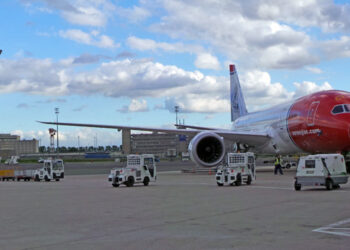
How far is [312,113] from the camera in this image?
2628 cm

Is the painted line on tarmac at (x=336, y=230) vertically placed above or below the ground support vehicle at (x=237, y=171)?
below

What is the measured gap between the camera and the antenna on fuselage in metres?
43.5

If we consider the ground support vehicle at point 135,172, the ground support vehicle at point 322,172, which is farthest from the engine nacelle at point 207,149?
the ground support vehicle at point 322,172

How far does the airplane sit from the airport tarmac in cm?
1014

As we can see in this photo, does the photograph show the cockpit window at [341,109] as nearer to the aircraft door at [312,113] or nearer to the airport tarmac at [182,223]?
the aircraft door at [312,113]

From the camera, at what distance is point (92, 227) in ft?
32.1

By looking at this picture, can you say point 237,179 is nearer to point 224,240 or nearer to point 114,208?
point 114,208

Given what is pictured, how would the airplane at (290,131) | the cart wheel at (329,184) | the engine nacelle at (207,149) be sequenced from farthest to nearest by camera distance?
the engine nacelle at (207,149) < the airplane at (290,131) < the cart wheel at (329,184)

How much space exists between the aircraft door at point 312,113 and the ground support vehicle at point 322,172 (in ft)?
27.4

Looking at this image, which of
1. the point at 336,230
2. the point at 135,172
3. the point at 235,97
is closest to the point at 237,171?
the point at 135,172

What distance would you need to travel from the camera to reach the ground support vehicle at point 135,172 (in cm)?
2278

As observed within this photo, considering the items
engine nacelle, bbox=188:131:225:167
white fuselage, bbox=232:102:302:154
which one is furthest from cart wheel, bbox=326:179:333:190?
engine nacelle, bbox=188:131:225:167

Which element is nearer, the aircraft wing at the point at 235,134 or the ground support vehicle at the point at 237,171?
the ground support vehicle at the point at 237,171

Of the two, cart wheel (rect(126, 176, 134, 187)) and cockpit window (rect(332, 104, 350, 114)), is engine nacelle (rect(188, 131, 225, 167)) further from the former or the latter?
cart wheel (rect(126, 176, 134, 187))
